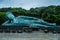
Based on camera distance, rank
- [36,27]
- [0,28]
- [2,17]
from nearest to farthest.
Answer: [0,28] < [36,27] < [2,17]

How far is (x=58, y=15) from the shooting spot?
1641 centimetres

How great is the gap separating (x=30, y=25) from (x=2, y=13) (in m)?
2.93

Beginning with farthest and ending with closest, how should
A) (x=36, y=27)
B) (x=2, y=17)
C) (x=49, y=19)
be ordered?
1. (x=2, y=17)
2. (x=49, y=19)
3. (x=36, y=27)

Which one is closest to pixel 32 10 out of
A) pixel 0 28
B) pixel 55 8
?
pixel 55 8

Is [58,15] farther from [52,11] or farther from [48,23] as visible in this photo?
[48,23]

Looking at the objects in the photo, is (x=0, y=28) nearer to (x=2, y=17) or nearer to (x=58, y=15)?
(x=2, y=17)

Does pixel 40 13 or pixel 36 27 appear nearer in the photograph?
pixel 36 27

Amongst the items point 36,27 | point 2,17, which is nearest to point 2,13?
point 2,17

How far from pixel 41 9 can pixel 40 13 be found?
0.36 meters

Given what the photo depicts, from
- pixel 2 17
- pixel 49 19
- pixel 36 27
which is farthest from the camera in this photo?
pixel 2 17

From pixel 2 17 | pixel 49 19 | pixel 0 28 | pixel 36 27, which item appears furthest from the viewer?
pixel 2 17

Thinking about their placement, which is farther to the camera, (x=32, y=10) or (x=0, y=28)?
(x=32, y=10)

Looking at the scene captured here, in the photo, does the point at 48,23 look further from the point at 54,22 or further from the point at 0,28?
the point at 0,28

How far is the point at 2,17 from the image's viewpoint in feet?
55.7
